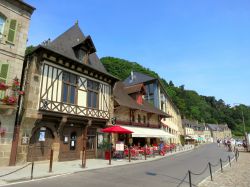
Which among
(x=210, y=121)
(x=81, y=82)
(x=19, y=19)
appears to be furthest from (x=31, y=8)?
(x=210, y=121)

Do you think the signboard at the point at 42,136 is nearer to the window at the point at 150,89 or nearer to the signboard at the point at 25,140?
the signboard at the point at 25,140

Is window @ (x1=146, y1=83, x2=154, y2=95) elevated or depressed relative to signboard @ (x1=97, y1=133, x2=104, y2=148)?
elevated

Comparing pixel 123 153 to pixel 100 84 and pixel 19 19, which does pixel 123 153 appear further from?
pixel 19 19

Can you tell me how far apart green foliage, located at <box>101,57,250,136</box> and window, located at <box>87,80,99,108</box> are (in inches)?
1306

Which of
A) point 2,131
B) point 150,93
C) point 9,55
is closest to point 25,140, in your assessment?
point 2,131

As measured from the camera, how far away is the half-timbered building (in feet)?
41.8

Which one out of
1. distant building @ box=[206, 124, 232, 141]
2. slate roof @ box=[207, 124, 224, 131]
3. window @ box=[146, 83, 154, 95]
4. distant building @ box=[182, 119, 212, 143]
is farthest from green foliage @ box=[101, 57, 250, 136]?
window @ box=[146, 83, 154, 95]

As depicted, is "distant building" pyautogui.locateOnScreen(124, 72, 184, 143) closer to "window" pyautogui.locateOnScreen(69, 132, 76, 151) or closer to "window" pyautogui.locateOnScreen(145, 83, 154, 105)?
"window" pyautogui.locateOnScreen(145, 83, 154, 105)

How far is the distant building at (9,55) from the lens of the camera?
451 inches

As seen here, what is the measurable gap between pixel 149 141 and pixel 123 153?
911 centimetres

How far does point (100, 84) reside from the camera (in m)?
17.8

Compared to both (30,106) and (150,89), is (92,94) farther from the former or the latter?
(150,89)

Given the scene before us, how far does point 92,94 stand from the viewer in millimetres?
16891

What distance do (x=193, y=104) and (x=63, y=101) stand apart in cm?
8673
